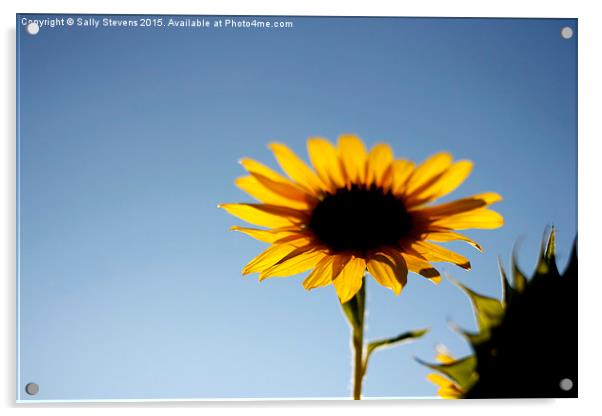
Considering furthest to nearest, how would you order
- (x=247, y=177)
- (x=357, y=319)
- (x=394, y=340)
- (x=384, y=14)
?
1. (x=384, y=14)
2. (x=247, y=177)
3. (x=394, y=340)
4. (x=357, y=319)

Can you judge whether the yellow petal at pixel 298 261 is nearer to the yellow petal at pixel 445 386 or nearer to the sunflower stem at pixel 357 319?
the sunflower stem at pixel 357 319

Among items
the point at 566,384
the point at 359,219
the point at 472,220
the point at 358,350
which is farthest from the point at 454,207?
the point at 566,384

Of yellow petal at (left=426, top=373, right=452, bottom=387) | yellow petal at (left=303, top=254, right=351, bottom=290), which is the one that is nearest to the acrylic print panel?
yellow petal at (left=426, top=373, right=452, bottom=387)

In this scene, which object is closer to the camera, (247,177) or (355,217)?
(355,217)

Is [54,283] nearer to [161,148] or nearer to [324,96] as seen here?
[161,148]

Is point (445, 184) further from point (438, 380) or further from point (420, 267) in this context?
point (438, 380)

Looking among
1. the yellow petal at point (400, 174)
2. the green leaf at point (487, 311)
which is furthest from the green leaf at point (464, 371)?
the yellow petal at point (400, 174)

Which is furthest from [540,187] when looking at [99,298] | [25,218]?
[25,218]
